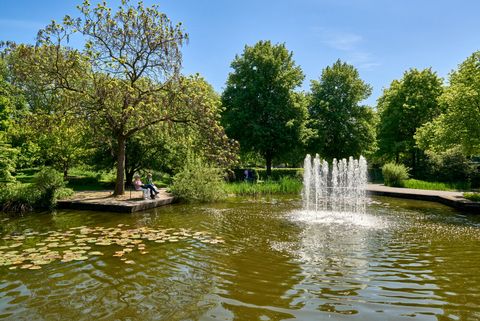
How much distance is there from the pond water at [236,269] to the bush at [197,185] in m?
4.80

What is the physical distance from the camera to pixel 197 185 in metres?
16.2

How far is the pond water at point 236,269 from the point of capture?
4516mm

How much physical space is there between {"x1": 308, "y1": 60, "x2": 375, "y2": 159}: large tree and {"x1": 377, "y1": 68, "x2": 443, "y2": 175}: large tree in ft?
6.58

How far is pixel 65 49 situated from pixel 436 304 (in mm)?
15325

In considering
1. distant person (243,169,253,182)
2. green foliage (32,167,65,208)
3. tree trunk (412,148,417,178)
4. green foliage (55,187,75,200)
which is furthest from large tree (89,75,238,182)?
tree trunk (412,148,417,178)

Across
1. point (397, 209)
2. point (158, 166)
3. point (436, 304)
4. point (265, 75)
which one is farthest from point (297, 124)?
point (436, 304)

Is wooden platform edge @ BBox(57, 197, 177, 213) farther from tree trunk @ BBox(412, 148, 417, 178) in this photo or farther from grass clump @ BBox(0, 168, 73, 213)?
tree trunk @ BBox(412, 148, 417, 178)

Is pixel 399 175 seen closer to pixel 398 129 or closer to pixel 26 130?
pixel 398 129

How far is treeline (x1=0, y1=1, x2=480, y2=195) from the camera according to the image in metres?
14.5

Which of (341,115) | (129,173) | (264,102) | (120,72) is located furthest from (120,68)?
(341,115)

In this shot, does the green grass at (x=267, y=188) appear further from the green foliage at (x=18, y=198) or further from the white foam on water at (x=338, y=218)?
the green foliage at (x=18, y=198)

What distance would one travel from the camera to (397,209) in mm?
14523

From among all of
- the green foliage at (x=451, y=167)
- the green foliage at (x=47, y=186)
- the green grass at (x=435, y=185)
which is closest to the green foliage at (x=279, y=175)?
the green grass at (x=435, y=185)

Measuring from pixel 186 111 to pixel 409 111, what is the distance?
2593 centimetres
